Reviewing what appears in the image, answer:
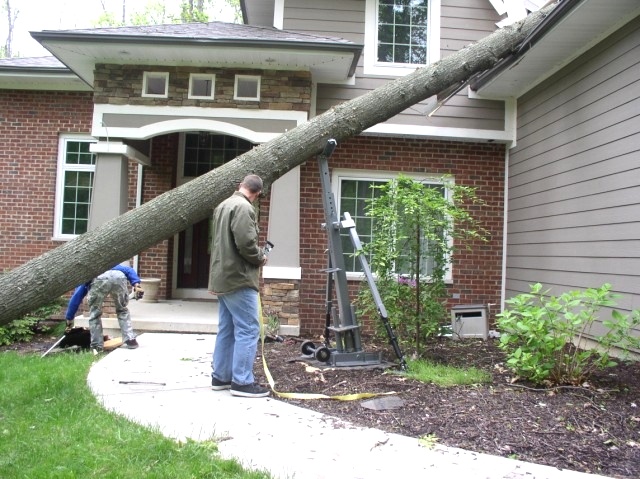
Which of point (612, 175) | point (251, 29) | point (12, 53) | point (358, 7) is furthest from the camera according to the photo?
point (12, 53)

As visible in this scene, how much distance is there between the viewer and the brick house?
7.40 m

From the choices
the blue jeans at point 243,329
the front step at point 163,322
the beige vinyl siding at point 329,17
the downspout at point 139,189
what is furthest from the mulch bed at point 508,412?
the beige vinyl siding at point 329,17

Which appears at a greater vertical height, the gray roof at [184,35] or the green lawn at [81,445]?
the gray roof at [184,35]

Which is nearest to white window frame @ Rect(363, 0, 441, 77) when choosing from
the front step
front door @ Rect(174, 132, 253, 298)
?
front door @ Rect(174, 132, 253, 298)

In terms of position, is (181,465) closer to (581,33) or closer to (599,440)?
(599,440)

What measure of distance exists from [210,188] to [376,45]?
5.49 m

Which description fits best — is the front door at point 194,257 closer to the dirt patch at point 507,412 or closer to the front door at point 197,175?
the front door at point 197,175

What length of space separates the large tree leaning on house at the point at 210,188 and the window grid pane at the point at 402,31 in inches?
93.2

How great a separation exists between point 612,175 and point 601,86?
110 cm

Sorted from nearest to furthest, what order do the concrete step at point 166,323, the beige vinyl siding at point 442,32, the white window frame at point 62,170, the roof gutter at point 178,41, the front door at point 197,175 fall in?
the roof gutter at point 178,41 < the concrete step at point 166,323 < the beige vinyl siding at point 442,32 < the white window frame at point 62,170 < the front door at point 197,175

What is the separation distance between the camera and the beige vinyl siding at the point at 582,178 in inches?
229

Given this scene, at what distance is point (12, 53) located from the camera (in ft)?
97.5

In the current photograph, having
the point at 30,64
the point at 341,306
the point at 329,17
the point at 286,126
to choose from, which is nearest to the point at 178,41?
the point at 286,126

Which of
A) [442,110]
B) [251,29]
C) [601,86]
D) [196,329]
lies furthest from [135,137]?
[601,86]
